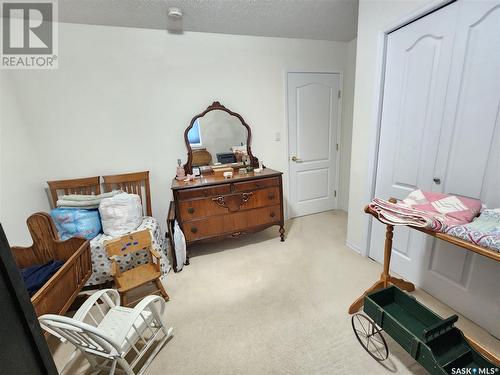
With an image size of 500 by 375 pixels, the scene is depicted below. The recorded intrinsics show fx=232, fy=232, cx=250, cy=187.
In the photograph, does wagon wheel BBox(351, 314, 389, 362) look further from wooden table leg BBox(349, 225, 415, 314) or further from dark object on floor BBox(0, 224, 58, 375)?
dark object on floor BBox(0, 224, 58, 375)

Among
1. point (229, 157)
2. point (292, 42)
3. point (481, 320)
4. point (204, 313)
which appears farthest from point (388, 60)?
point (204, 313)

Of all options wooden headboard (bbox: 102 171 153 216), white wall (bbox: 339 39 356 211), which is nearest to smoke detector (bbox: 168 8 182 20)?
wooden headboard (bbox: 102 171 153 216)

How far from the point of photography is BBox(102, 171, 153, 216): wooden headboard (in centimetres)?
251

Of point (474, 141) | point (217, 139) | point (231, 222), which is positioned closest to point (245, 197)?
point (231, 222)

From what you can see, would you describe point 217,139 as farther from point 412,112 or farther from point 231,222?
point 412,112

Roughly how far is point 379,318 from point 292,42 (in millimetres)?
3034

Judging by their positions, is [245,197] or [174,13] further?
[245,197]

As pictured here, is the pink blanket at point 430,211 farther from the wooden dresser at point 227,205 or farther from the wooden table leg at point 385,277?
the wooden dresser at point 227,205

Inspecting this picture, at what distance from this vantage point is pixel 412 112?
1813 millimetres

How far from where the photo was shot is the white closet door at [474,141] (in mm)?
1370

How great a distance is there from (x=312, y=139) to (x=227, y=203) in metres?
1.62

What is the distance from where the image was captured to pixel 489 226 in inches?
45.6

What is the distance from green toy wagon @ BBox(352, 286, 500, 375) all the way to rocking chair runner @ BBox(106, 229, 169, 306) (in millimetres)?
1553

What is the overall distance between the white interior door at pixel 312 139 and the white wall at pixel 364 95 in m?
0.96
